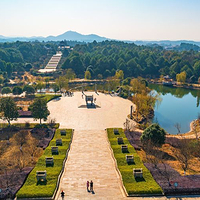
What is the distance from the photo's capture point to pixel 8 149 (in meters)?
31.4

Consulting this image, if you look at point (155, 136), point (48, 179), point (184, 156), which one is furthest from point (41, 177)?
point (184, 156)

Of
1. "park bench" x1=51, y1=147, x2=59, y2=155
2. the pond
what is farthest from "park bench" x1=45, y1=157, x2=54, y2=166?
the pond

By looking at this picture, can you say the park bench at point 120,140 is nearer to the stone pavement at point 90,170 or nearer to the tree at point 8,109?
the stone pavement at point 90,170

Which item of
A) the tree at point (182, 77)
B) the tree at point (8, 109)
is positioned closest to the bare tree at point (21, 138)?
the tree at point (8, 109)

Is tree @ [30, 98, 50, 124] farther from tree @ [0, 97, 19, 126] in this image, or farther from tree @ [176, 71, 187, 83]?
tree @ [176, 71, 187, 83]

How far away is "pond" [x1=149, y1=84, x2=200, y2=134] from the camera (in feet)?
148

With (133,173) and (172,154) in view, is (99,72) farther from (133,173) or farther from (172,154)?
(133,173)

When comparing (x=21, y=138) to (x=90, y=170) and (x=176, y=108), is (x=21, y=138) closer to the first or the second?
(x=90, y=170)

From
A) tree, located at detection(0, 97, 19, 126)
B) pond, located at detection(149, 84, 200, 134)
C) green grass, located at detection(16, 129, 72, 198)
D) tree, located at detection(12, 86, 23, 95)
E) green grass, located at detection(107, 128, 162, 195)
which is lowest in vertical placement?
pond, located at detection(149, 84, 200, 134)

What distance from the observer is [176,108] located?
182 feet

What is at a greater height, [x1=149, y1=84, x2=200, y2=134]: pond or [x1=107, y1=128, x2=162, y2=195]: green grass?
[x1=107, y1=128, x2=162, y2=195]: green grass

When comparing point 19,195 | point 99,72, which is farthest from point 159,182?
point 99,72

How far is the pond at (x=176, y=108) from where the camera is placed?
45.1 meters

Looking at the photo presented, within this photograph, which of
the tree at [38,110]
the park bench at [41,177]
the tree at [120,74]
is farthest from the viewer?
the tree at [120,74]
